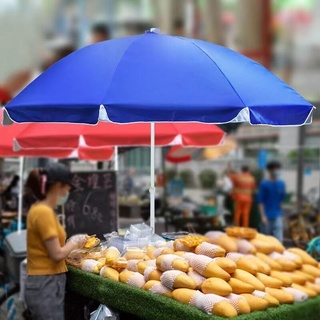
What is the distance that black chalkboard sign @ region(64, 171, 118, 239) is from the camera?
5418 mm

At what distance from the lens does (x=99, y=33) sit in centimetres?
1062

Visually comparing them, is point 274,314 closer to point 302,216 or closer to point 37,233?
point 37,233

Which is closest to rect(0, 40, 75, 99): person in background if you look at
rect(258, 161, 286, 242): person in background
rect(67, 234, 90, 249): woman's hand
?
rect(258, 161, 286, 242): person in background

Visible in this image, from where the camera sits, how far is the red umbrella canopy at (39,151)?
6079 mm

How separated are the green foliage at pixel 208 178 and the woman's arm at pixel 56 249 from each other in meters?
13.8

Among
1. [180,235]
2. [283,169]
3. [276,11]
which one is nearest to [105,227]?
[180,235]

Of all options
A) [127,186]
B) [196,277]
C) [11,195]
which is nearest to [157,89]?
[196,277]

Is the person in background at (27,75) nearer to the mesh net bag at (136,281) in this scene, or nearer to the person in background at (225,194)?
the person in background at (225,194)

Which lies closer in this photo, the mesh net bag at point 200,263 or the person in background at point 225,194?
the mesh net bag at point 200,263

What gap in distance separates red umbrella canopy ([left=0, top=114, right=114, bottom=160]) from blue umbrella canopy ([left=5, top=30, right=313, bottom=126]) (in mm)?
2272

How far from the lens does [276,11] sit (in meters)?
9.70

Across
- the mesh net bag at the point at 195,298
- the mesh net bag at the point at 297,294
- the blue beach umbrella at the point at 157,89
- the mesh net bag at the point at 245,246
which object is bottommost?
the mesh net bag at the point at 297,294

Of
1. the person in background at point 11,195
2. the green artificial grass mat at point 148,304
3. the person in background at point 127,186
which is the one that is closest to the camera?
the green artificial grass mat at point 148,304

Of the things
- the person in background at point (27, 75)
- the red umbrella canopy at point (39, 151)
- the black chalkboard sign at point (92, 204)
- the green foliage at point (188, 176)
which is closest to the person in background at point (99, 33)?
the person in background at point (27, 75)
